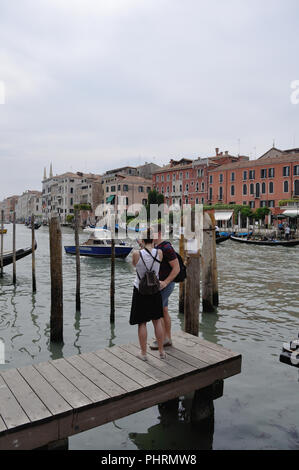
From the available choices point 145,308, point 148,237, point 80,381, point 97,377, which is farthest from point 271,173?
point 80,381

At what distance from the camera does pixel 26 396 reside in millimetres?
3279

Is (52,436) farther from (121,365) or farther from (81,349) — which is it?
(81,349)

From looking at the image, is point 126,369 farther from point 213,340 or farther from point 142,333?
point 213,340

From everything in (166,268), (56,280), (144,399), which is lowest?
(144,399)

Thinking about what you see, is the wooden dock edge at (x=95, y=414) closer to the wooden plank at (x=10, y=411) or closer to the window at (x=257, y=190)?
the wooden plank at (x=10, y=411)

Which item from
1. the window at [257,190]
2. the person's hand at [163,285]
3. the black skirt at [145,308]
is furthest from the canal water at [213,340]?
the window at [257,190]

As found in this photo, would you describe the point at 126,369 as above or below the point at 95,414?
above

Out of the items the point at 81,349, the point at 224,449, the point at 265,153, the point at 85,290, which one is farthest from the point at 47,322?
the point at 265,153

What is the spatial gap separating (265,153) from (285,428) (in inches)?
2005

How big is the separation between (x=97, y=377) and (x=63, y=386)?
14.0 inches

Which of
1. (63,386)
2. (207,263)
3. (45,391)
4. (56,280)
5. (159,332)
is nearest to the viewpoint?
(45,391)

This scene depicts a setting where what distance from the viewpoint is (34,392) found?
336 cm

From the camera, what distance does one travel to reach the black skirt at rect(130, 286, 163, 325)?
156 inches

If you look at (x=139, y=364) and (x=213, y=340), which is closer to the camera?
(x=139, y=364)
